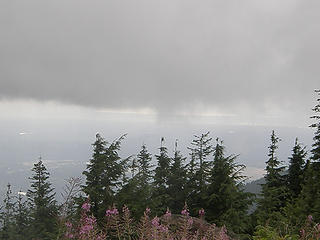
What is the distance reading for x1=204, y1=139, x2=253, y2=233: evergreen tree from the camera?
18.4 metres

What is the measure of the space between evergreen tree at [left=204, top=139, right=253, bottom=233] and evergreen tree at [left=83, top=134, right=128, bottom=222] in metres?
7.12

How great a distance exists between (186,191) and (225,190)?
3730 millimetres

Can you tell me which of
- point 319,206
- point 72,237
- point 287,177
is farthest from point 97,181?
point 287,177

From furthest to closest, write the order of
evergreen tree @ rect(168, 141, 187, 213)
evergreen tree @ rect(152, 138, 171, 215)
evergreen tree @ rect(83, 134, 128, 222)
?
1. evergreen tree @ rect(152, 138, 171, 215)
2. evergreen tree @ rect(168, 141, 187, 213)
3. evergreen tree @ rect(83, 134, 128, 222)

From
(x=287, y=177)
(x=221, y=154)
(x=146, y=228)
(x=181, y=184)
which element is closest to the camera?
(x=146, y=228)

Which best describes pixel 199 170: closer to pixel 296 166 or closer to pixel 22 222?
pixel 296 166

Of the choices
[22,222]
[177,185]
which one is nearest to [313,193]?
[177,185]

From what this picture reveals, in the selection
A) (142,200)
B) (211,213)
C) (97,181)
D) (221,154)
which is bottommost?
(211,213)

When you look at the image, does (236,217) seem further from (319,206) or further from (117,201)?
(117,201)

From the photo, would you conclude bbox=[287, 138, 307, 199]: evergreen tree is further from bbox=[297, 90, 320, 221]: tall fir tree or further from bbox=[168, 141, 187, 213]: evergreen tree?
bbox=[168, 141, 187, 213]: evergreen tree

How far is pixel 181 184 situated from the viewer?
21734mm

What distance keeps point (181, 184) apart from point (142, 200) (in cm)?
678

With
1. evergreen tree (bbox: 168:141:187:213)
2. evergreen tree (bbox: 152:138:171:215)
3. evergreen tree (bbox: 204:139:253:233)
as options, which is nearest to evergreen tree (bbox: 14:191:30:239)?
evergreen tree (bbox: 152:138:171:215)

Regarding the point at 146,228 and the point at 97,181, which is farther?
the point at 97,181
